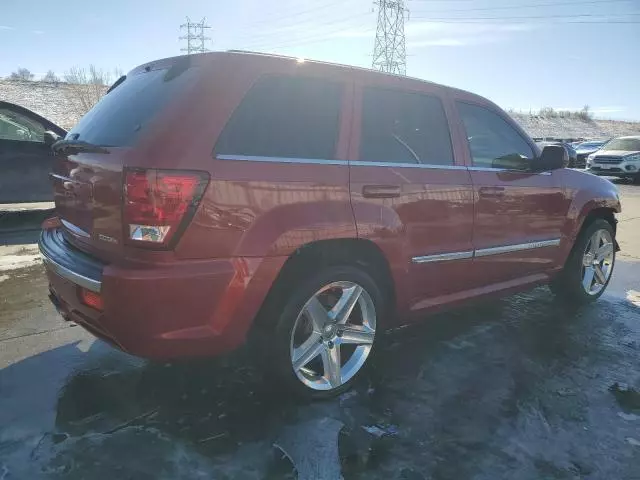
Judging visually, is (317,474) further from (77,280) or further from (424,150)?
(424,150)

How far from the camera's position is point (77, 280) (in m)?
2.63

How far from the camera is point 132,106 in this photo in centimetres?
289

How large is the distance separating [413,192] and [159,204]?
5.20 ft

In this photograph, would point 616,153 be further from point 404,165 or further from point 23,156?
point 404,165

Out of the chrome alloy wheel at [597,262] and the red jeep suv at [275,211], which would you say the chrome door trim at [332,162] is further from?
the chrome alloy wheel at [597,262]

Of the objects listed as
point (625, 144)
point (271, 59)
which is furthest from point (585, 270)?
point (625, 144)

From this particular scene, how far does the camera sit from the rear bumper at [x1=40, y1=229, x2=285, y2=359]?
7.91 ft

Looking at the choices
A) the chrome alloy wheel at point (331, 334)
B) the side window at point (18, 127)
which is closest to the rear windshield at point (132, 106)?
the chrome alloy wheel at point (331, 334)

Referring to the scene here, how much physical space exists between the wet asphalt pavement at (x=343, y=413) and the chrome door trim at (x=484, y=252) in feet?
2.35

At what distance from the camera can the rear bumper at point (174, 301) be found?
2412 mm

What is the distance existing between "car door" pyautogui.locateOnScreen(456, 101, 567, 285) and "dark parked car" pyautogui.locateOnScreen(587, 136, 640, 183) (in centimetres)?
1900

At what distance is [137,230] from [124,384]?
4.08 feet

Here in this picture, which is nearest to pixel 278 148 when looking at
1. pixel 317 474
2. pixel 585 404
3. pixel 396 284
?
pixel 396 284

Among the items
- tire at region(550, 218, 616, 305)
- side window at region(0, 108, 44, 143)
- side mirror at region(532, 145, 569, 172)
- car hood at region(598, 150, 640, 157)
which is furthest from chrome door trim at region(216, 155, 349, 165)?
car hood at region(598, 150, 640, 157)
